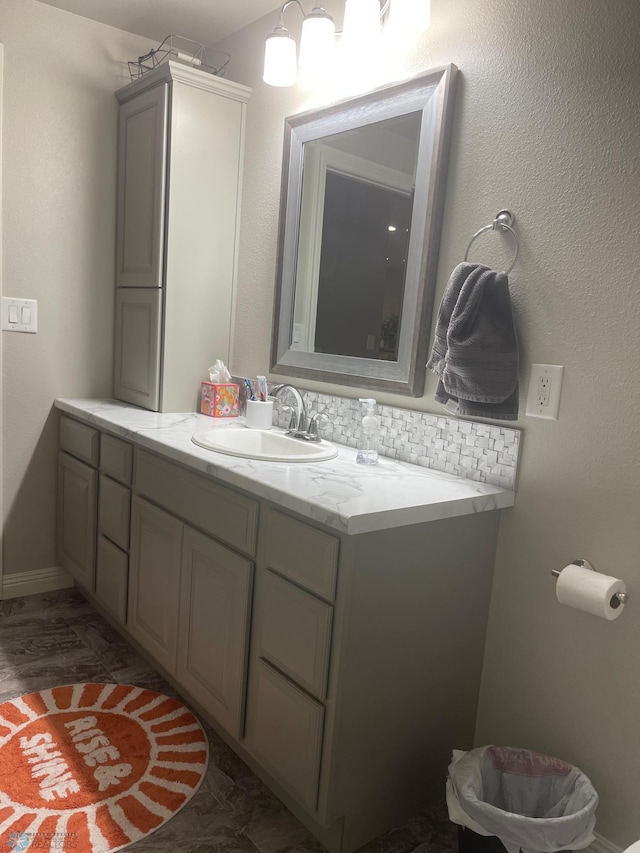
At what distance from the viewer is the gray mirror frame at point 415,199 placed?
1.75m

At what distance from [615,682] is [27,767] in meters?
1.41

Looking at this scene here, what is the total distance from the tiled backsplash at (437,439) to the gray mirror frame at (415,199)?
83mm

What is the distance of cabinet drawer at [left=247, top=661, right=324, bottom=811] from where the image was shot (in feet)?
4.59

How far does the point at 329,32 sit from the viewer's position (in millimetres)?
1954

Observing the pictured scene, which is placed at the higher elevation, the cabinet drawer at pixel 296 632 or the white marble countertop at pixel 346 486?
the white marble countertop at pixel 346 486

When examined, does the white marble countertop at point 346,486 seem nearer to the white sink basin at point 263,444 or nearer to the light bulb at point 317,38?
the white sink basin at point 263,444

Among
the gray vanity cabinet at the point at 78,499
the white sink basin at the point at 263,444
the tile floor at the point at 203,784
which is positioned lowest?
the tile floor at the point at 203,784

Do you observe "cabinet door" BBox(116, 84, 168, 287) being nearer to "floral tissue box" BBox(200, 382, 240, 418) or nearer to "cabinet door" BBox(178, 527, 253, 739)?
"floral tissue box" BBox(200, 382, 240, 418)

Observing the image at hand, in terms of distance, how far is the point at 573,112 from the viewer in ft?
4.80

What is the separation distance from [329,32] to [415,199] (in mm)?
605

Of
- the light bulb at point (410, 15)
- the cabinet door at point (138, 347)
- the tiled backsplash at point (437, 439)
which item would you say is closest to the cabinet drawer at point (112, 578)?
the cabinet door at point (138, 347)

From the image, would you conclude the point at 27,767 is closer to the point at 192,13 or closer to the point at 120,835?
the point at 120,835

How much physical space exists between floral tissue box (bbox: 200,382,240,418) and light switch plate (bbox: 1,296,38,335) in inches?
27.6

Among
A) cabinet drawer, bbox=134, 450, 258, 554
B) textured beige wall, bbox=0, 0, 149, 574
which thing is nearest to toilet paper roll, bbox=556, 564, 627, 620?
cabinet drawer, bbox=134, 450, 258, 554
